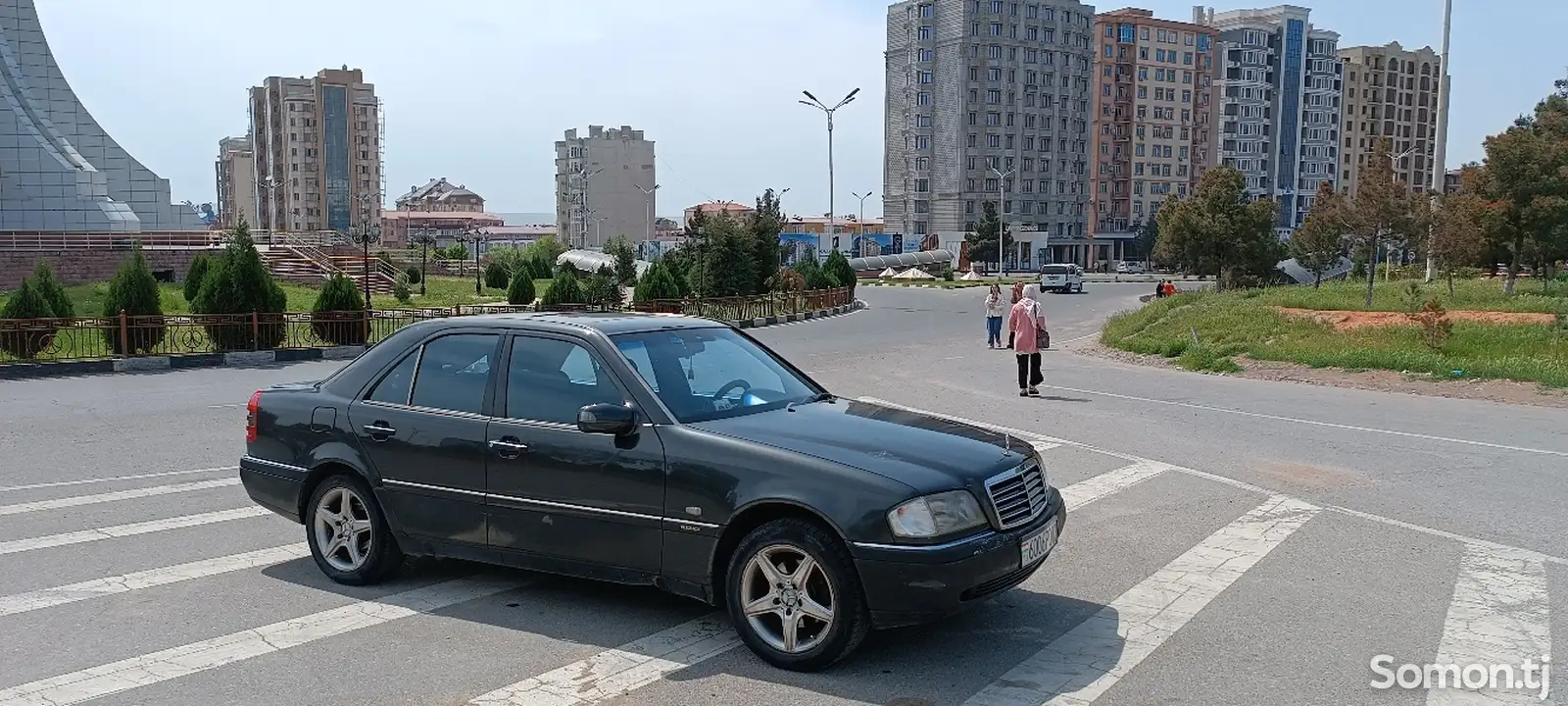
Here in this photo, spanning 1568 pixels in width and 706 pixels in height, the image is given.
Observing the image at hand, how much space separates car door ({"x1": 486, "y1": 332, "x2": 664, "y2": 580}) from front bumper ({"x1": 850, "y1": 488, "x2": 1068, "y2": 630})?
43.1 inches

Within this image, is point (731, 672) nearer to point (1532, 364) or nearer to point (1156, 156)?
point (1532, 364)

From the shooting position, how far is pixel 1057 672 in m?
5.27

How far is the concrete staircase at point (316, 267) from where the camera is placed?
178ft

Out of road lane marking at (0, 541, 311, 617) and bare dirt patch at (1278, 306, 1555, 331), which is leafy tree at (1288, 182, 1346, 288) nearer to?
bare dirt patch at (1278, 306, 1555, 331)

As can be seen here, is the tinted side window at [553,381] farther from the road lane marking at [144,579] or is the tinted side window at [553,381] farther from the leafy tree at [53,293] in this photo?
the leafy tree at [53,293]

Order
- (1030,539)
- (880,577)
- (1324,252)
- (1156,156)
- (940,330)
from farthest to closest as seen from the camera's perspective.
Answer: (1156,156)
(1324,252)
(940,330)
(1030,539)
(880,577)

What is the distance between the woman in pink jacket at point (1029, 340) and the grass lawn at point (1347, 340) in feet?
18.1

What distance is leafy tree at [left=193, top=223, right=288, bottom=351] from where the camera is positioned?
2386cm

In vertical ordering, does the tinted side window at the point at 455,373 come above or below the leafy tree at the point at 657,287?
above

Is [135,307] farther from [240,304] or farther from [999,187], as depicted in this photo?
[999,187]

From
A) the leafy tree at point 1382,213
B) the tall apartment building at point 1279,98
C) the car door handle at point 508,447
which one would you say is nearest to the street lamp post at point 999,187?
the tall apartment building at point 1279,98

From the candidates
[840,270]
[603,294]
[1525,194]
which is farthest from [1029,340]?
[840,270]

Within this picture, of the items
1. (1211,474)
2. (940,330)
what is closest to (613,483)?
(1211,474)

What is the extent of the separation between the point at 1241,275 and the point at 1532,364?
109ft
